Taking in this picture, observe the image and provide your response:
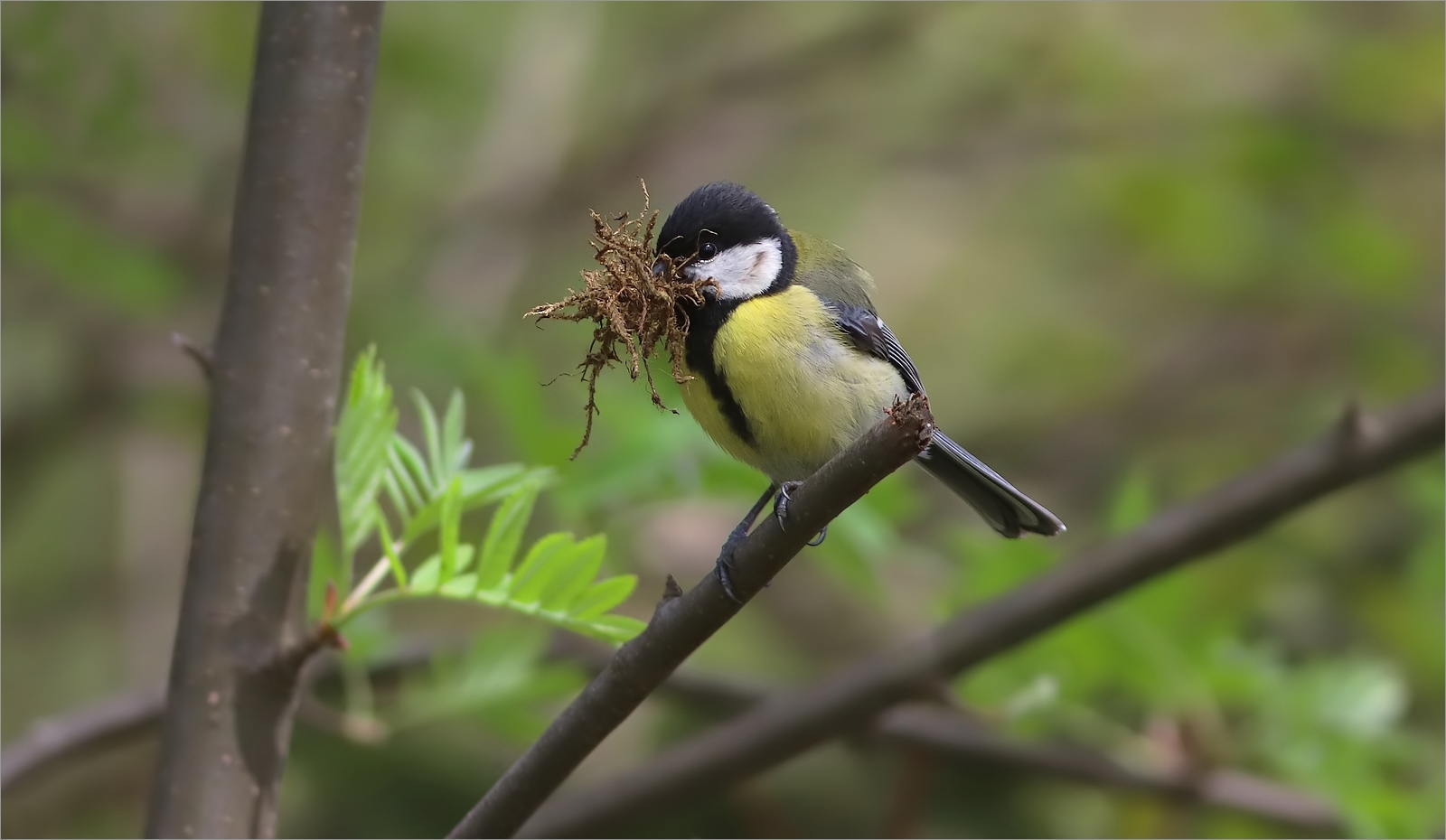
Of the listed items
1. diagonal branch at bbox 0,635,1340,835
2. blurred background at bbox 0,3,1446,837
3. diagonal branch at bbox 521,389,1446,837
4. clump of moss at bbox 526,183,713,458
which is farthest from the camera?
blurred background at bbox 0,3,1446,837

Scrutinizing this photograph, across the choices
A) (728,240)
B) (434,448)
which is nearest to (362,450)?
(434,448)

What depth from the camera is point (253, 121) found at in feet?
4.35

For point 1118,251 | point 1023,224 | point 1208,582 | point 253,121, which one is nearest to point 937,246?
point 1023,224

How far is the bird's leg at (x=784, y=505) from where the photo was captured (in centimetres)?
100

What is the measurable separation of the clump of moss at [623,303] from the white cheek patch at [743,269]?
15cm

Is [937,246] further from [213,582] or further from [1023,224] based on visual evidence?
[213,582]

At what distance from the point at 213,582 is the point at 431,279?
2.10m

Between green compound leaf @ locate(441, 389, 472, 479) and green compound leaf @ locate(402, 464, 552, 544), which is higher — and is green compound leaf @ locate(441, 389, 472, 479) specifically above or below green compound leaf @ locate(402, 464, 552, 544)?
above

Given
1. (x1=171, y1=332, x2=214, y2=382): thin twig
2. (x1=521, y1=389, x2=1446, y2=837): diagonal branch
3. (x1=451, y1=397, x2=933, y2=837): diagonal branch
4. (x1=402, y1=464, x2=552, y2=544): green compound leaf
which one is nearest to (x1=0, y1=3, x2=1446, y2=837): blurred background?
(x1=521, y1=389, x2=1446, y2=837): diagonal branch

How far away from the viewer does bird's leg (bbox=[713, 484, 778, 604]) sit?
3.27 feet

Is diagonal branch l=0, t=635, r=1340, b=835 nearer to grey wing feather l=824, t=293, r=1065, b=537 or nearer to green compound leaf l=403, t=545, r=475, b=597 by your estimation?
grey wing feather l=824, t=293, r=1065, b=537

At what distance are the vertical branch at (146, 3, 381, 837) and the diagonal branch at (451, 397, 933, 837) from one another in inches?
13.9

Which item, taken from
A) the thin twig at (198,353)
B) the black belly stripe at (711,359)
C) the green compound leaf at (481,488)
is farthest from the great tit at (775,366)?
the thin twig at (198,353)

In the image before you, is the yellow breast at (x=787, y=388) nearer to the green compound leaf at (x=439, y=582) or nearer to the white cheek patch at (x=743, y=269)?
the white cheek patch at (x=743, y=269)
